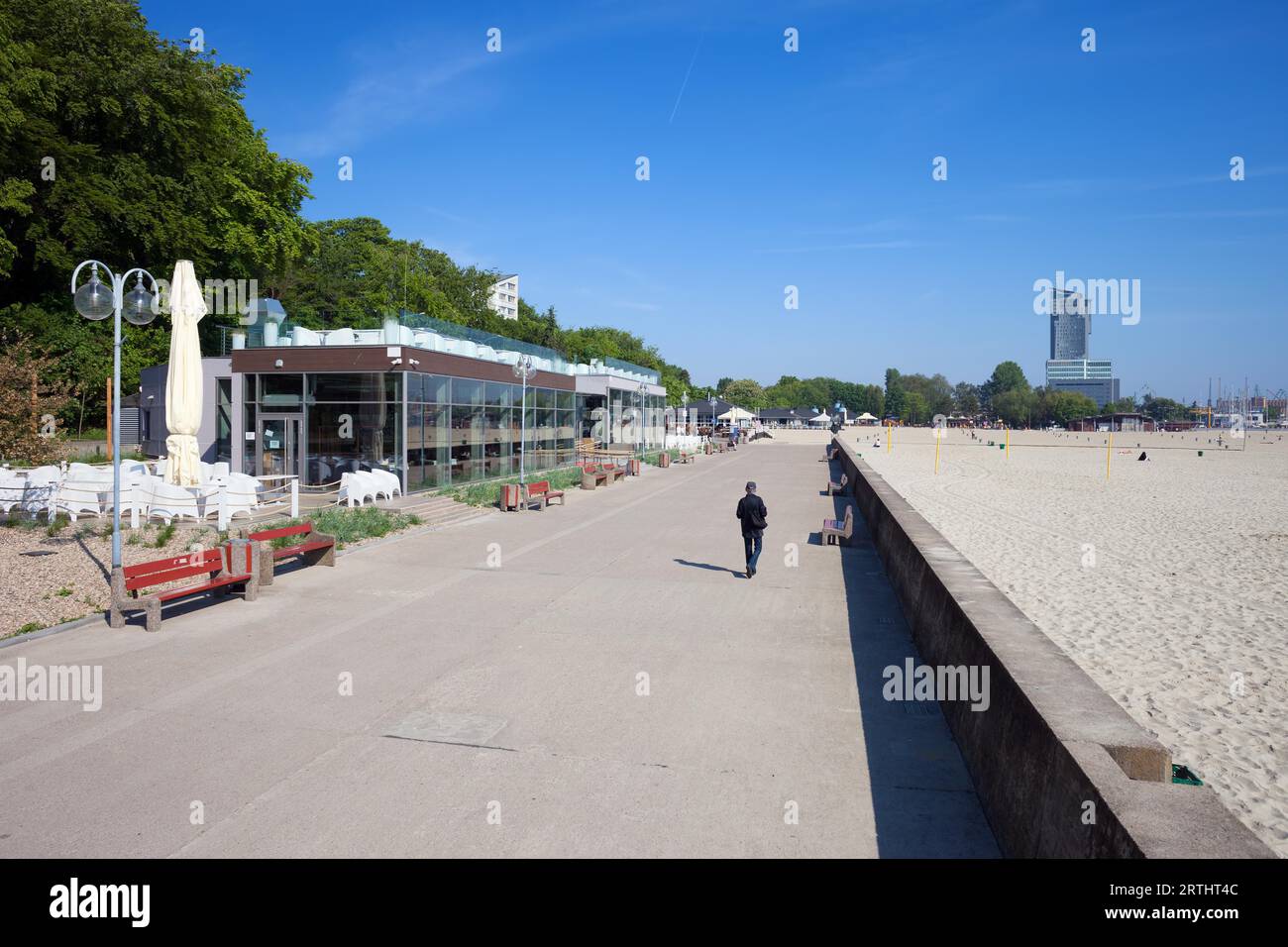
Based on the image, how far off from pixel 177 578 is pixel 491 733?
16.9 ft

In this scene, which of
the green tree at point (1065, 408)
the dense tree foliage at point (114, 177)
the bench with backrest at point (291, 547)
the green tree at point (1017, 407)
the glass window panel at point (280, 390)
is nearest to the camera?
the bench with backrest at point (291, 547)

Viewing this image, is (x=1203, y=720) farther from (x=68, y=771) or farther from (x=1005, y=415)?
(x=1005, y=415)

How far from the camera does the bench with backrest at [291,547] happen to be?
36.5ft

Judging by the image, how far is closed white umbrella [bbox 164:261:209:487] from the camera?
575 inches

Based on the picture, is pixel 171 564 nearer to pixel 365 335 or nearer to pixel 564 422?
pixel 365 335

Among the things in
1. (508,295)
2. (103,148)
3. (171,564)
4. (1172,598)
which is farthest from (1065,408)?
(171,564)

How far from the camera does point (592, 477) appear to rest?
27531 mm

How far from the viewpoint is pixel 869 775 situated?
18.7 ft

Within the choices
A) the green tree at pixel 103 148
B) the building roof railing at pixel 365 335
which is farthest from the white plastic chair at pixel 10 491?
the green tree at pixel 103 148

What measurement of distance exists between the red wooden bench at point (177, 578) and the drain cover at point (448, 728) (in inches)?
165

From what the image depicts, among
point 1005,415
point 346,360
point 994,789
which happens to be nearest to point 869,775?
point 994,789

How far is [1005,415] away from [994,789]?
189391mm

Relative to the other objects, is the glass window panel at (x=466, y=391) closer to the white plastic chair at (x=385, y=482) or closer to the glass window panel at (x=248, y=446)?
the white plastic chair at (x=385, y=482)
